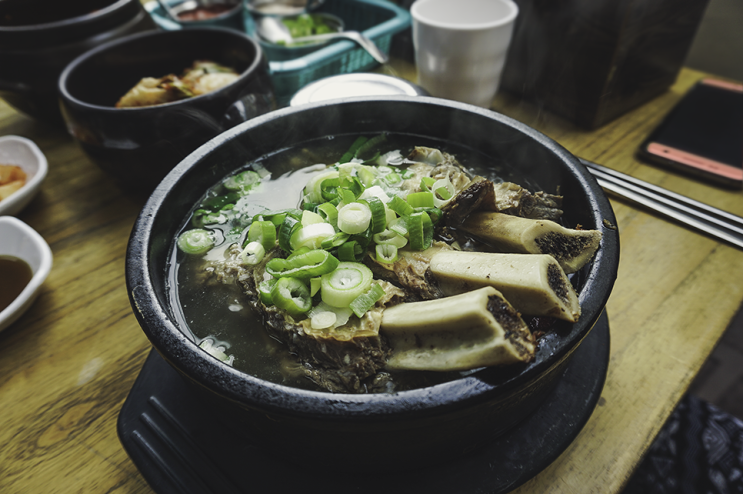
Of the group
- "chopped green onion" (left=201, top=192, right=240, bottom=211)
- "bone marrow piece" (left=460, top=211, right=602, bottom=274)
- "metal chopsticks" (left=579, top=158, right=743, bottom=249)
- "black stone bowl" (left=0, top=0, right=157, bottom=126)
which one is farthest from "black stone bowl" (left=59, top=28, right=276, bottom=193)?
"metal chopsticks" (left=579, top=158, right=743, bottom=249)

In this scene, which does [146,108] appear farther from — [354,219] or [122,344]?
[354,219]

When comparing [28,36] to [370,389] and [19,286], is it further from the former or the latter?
[370,389]

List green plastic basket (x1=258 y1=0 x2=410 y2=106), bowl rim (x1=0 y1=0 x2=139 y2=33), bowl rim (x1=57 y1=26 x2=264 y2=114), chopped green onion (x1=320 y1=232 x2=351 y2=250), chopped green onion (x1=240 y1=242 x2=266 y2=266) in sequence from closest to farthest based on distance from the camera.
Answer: chopped green onion (x1=320 y1=232 x2=351 y2=250)
chopped green onion (x1=240 y1=242 x2=266 y2=266)
bowl rim (x1=57 y1=26 x2=264 y2=114)
bowl rim (x1=0 y1=0 x2=139 y2=33)
green plastic basket (x1=258 y1=0 x2=410 y2=106)

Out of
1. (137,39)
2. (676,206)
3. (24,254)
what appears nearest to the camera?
(24,254)

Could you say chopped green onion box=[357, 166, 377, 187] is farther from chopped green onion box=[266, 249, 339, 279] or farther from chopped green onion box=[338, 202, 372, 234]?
chopped green onion box=[266, 249, 339, 279]

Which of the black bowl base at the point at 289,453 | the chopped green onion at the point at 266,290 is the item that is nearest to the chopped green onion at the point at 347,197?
the chopped green onion at the point at 266,290

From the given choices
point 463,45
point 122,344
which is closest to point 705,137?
point 463,45

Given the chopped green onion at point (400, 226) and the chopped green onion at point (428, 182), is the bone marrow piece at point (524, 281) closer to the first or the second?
the chopped green onion at point (400, 226)
